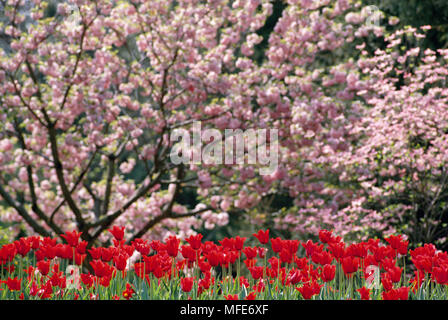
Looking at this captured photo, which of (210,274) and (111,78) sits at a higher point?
(111,78)

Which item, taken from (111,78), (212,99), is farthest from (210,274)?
(111,78)

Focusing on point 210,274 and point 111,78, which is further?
point 111,78

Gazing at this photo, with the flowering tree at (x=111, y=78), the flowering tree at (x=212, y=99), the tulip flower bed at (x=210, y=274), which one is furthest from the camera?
the flowering tree at (x=111, y=78)

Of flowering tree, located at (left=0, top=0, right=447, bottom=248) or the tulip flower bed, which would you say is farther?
flowering tree, located at (left=0, top=0, right=447, bottom=248)

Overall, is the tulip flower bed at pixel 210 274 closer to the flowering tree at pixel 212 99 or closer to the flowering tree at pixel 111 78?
the flowering tree at pixel 212 99

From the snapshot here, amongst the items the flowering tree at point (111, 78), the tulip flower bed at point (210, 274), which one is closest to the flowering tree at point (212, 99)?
the flowering tree at point (111, 78)

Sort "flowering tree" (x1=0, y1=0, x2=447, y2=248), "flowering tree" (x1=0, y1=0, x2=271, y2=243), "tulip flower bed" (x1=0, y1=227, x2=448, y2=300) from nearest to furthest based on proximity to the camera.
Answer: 1. "tulip flower bed" (x1=0, y1=227, x2=448, y2=300)
2. "flowering tree" (x1=0, y1=0, x2=447, y2=248)
3. "flowering tree" (x1=0, y1=0, x2=271, y2=243)

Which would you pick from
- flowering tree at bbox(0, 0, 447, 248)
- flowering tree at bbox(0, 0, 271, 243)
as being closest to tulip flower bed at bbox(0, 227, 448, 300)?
flowering tree at bbox(0, 0, 447, 248)

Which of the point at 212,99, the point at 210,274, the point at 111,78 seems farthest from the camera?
the point at 111,78

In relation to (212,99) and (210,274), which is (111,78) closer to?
(212,99)

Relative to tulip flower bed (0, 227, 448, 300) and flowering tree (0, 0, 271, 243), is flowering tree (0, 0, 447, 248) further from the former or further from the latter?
Result: tulip flower bed (0, 227, 448, 300)
